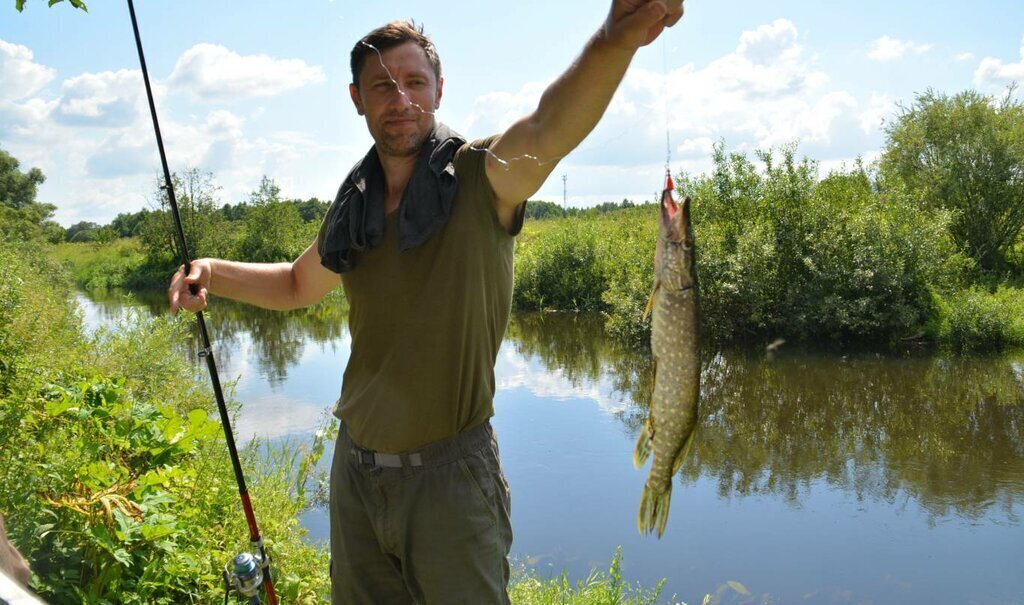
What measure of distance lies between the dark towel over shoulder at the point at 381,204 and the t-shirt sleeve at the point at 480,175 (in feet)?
0.10

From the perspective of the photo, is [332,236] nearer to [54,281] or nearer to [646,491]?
[646,491]

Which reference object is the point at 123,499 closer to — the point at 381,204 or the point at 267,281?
the point at 267,281

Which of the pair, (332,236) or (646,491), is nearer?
(646,491)

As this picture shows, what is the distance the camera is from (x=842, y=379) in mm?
14359

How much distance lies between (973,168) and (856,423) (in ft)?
47.7

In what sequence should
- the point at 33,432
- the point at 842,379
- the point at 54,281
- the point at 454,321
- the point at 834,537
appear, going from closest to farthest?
the point at 454,321 → the point at 33,432 → the point at 834,537 → the point at 842,379 → the point at 54,281

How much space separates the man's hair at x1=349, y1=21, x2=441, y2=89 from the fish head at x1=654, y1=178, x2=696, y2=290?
3.29 feet

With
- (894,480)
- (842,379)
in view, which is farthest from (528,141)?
(842,379)

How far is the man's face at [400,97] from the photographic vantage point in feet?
7.11

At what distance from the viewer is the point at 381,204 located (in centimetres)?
219

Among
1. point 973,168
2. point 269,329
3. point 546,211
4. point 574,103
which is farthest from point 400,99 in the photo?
point 546,211

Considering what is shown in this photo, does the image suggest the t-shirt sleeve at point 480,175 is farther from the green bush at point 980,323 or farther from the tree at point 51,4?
the green bush at point 980,323

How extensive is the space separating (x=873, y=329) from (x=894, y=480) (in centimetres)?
727

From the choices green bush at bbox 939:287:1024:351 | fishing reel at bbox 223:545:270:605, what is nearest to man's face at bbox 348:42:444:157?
fishing reel at bbox 223:545:270:605
